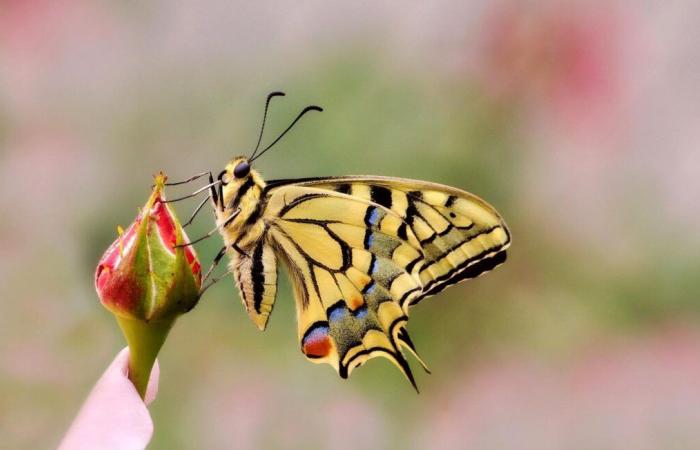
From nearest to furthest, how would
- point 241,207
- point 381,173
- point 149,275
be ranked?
1. point 149,275
2. point 241,207
3. point 381,173

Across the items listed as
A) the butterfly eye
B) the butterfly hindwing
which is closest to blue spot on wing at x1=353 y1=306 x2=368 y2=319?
the butterfly hindwing

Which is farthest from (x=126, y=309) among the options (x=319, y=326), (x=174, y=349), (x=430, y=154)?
(x=174, y=349)

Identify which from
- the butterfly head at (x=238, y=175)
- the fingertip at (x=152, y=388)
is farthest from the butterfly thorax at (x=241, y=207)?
the fingertip at (x=152, y=388)

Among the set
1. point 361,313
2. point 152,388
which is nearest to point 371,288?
point 361,313

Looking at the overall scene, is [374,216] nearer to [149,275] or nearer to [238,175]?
[238,175]

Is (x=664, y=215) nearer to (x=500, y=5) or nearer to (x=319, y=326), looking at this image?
(x=500, y=5)

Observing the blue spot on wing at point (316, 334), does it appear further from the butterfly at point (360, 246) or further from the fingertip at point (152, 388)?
the fingertip at point (152, 388)

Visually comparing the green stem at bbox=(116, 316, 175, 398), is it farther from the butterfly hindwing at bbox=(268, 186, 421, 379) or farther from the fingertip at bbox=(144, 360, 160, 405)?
the butterfly hindwing at bbox=(268, 186, 421, 379)
